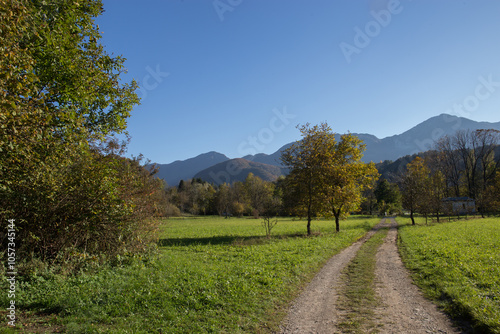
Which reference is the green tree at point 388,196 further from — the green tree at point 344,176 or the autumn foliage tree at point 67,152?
the autumn foliage tree at point 67,152

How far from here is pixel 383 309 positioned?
7.54m

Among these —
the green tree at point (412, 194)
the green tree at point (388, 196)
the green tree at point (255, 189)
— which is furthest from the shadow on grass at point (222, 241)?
the green tree at point (388, 196)

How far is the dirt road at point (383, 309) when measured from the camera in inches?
253

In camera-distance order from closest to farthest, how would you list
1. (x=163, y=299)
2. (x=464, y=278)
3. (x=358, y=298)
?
(x=163, y=299)
(x=358, y=298)
(x=464, y=278)

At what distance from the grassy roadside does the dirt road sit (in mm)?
198

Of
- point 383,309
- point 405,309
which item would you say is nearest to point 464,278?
point 405,309

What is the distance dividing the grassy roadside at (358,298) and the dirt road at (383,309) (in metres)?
0.20

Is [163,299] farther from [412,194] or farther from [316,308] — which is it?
[412,194]

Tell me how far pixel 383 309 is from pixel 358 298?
0.98m

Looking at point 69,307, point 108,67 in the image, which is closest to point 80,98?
point 108,67

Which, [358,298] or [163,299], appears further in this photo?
[358,298]

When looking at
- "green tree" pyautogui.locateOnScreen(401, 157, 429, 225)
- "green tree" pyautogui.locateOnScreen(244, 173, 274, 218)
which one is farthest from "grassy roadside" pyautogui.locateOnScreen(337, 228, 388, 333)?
"green tree" pyautogui.locateOnScreen(244, 173, 274, 218)

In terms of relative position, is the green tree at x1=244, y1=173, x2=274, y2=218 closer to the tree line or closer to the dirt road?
the tree line

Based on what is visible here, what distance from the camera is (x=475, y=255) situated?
43.8 feet
